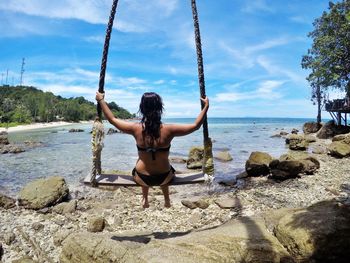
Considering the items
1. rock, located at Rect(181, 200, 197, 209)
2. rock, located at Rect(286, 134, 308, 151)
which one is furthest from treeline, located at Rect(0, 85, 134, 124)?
rock, located at Rect(181, 200, 197, 209)

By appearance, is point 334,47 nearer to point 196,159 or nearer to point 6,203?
point 196,159

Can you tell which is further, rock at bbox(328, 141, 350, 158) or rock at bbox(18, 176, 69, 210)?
rock at bbox(328, 141, 350, 158)

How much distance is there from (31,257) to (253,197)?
26.8 ft

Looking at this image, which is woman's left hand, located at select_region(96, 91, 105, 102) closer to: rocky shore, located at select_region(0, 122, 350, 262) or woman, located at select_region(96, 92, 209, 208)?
woman, located at select_region(96, 92, 209, 208)

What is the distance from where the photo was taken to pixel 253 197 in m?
12.7

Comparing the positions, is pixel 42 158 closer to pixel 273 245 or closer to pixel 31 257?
pixel 31 257

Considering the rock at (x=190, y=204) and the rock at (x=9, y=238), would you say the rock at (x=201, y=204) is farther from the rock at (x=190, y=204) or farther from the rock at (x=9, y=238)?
the rock at (x=9, y=238)

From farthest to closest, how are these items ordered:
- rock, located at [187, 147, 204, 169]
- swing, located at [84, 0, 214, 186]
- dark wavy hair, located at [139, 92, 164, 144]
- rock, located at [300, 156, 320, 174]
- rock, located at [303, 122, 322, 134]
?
rock, located at [303, 122, 322, 134] → rock, located at [187, 147, 204, 169] → rock, located at [300, 156, 320, 174] → swing, located at [84, 0, 214, 186] → dark wavy hair, located at [139, 92, 164, 144]

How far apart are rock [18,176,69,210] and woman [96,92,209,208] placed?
24.5ft

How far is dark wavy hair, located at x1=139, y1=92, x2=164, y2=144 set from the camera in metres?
5.53

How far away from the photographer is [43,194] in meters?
12.3

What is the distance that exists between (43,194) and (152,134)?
8433 millimetres

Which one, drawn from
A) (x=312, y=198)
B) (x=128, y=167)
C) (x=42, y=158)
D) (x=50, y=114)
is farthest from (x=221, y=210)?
(x=50, y=114)

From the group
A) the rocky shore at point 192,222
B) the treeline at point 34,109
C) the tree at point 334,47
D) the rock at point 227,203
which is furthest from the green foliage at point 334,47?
the treeline at point 34,109
